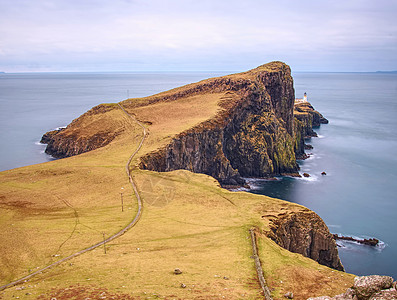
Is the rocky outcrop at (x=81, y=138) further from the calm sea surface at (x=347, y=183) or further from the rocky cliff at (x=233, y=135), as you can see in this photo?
the calm sea surface at (x=347, y=183)

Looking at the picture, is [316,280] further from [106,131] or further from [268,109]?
[268,109]

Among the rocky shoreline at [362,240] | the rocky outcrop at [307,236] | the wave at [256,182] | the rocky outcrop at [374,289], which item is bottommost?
the rocky shoreline at [362,240]

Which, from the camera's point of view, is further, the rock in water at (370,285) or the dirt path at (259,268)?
the dirt path at (259,268)

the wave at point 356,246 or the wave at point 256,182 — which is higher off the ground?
the wave at point 256,182

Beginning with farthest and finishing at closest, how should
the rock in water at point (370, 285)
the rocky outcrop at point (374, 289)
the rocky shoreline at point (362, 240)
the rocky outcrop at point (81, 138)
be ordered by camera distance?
1. the rocky outcrop at point (81, 138)
2. the rocky shoreline at point (362, 240)
3. the rock in water at point (370, 285)
4. the rocky outcrop at point (374, 289)

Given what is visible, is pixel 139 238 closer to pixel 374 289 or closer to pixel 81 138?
pixel 374 289

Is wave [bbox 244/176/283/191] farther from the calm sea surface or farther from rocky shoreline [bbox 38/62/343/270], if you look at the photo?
rocky shoreline [bbox 38/62/343/270]

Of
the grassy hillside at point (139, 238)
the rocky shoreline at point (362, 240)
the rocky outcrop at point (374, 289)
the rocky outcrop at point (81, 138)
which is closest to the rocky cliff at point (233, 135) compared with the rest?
the rocky outcrop at point (81, 138)

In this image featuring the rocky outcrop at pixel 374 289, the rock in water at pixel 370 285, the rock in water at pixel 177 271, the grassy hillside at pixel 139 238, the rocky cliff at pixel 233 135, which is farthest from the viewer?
the rocky cliff at pixel 233 135
